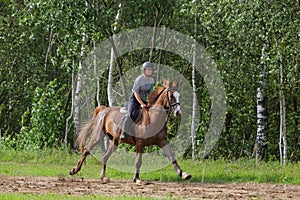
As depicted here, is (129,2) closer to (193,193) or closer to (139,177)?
(139,177)

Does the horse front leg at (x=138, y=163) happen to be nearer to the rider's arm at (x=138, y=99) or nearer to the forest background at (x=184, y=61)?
the rider's arm at (x=138, y=99)

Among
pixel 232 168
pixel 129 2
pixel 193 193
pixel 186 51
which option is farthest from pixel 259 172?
pixel 186 51

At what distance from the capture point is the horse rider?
1608 cm

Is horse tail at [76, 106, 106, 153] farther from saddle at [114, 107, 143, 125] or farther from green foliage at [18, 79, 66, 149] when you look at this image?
green foliage at [18, 79, 66, 149]

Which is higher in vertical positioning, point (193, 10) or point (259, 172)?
point (193, 10)

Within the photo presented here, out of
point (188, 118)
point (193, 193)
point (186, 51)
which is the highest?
point (186, 51)

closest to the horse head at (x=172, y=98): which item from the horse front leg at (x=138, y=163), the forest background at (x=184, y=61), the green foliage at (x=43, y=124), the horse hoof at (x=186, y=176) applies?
the horse front leg at (x=138, y=163)

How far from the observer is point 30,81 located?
34.3m

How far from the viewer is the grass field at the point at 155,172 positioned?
656 inches

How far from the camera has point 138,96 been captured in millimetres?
16219

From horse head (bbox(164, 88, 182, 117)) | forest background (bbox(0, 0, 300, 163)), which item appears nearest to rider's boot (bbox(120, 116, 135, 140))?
horse head (bbox(164, 88, 182, 117))

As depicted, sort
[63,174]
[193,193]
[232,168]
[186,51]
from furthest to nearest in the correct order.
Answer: [186,51] < [232,168] < [63,174] < [193,193]

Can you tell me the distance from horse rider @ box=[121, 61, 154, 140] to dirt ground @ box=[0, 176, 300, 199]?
1.43 meters

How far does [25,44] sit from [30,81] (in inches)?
86.6
